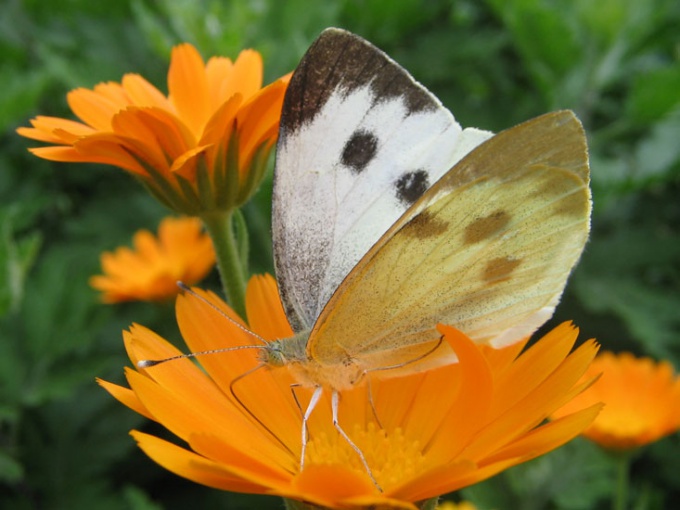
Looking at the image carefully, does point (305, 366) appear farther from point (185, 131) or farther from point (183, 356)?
point (185, 131)

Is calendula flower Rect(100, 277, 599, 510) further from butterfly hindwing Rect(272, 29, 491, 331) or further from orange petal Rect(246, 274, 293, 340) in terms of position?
butterfly hindwing Rect(272, 29, 491, 331)

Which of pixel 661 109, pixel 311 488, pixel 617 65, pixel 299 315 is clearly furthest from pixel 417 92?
pixel 617 65

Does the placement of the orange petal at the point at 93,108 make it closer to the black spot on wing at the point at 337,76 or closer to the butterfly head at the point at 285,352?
the black spot on wing at the point at 337,76

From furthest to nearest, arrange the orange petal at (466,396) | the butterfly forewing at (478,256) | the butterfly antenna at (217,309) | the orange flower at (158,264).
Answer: the orange flower at (158,264) → the butterfly antenna at (217,309) → the butterfly forewing at (478,256) → the orange petal at (466,396)

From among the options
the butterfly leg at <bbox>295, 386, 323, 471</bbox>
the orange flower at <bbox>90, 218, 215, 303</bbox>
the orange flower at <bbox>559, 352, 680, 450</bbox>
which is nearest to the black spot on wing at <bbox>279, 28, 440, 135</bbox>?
the butterfly leg at <bbox>295, 386, 323, 471</bbox>

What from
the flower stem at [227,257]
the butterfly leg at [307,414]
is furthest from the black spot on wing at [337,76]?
the butterfly leg at [307,414]

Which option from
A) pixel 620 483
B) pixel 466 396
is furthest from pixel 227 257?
pixel 620 483
